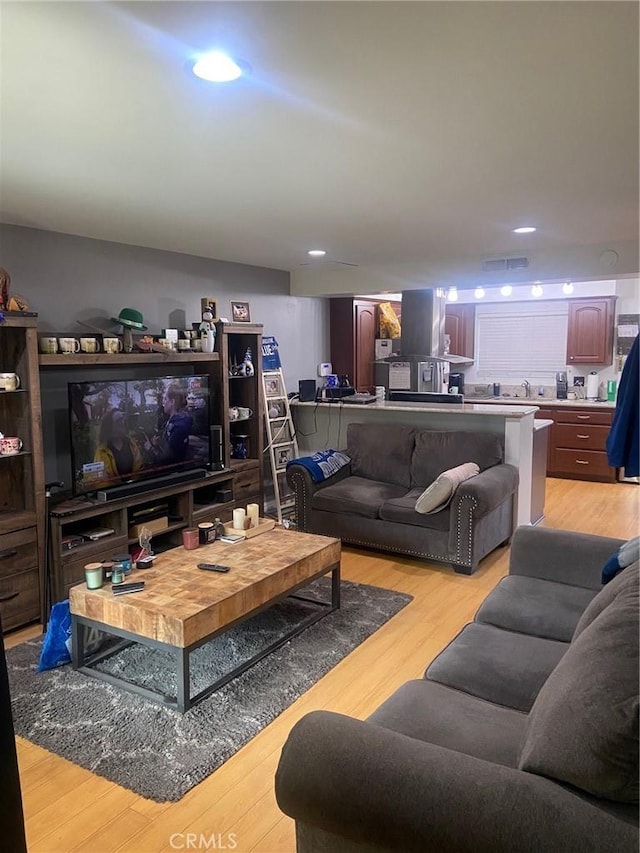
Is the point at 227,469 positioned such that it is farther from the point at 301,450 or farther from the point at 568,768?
the point at 568,768

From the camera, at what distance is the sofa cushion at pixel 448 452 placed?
4.57m

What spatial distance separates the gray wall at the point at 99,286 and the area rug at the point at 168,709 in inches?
62.9

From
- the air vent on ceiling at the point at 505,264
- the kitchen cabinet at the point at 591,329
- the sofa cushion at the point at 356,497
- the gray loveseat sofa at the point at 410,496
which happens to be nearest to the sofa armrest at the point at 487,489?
the gray loveseat sofa at the point at 410,496

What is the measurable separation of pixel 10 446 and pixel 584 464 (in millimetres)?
6085

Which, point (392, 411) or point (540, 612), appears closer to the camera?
point (540, 612)

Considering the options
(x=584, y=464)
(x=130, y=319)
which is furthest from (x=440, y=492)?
(x=584, y=464)

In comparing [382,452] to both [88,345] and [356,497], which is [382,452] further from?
[88,345]

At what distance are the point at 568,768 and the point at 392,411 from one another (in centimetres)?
414

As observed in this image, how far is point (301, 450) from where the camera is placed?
608 cm

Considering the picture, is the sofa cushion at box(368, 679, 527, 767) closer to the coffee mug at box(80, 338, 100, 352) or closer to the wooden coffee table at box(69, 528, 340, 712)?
the wooden coffee table at box(69, 528, 340, 712)

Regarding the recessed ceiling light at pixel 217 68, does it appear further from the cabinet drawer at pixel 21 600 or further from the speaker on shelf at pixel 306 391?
the speaker on shelf at pixel 306 391

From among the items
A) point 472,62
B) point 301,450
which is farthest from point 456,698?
point 301,450

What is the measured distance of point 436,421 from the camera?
5.12 metres

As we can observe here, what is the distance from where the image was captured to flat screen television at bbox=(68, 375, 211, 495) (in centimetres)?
378
